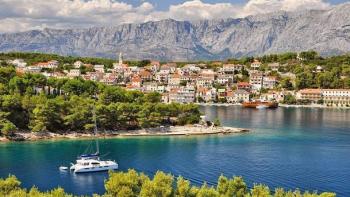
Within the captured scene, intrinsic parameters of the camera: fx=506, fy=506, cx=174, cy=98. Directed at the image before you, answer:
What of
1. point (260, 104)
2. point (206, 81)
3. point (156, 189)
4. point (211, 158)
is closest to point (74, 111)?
point (211, 158)

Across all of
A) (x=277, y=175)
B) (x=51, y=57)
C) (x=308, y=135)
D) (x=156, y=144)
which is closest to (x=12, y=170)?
(x=156, y=144)

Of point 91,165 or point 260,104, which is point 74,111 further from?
point 260,104

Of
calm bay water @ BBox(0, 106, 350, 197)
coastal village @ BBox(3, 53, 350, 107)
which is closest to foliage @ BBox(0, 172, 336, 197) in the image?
calm bay water @ BBox(0, 106, 350, 197)

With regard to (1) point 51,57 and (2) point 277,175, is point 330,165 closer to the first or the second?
(2) point 277,175

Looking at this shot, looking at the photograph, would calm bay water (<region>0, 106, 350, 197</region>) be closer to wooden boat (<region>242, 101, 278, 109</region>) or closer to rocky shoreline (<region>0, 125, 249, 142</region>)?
rocky shoreline (<region>0, 125, 249, 142</region>)

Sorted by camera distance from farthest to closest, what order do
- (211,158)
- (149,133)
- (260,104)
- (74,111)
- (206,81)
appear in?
(206,81), (260,104), (149,133), (74,111), (211,158)
